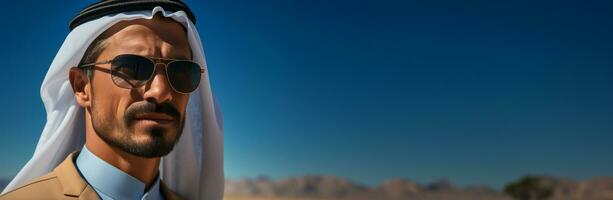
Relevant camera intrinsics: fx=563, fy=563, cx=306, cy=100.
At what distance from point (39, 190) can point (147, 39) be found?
793 millimetres

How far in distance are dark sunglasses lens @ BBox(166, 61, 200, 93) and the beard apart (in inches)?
4.3

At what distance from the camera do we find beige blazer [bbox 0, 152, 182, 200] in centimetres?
239

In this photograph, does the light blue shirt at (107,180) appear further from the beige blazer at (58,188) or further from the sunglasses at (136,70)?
the sunglasses at (136,70)

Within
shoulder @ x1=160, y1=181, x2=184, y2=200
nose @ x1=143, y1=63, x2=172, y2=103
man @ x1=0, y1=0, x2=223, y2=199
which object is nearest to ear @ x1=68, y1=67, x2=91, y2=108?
man @ x1=0, y1=0, x2=223, y2=199

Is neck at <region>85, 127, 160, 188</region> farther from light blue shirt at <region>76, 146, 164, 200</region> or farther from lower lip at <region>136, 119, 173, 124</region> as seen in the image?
lower lip at <region>136, 119, 173, 124</region>

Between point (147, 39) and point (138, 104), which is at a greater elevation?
point (147, 39)

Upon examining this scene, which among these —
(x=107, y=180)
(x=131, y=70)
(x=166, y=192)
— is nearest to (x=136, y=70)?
(x=131, y=70)

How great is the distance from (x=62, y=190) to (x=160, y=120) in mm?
516

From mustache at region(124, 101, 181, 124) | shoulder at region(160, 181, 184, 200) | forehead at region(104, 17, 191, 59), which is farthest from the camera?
shoulder at region(160, 181, 184, 200)

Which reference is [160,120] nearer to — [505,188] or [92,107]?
[92,107]

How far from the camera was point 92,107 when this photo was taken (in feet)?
8.10

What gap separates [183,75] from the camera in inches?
99.5

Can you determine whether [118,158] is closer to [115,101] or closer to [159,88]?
[115,101]

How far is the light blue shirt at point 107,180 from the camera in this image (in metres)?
2.49
